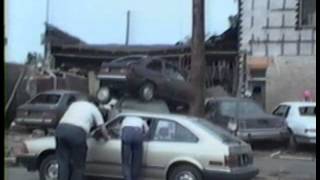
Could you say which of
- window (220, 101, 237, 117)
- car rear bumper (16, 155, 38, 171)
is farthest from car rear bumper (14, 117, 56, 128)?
car rear bumper (16, 155, 38, 171)

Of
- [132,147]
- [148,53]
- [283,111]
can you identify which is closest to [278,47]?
[148,53]

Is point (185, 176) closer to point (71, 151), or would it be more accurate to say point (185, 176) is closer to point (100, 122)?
point (100, 122)

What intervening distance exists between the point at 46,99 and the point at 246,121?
620 cm

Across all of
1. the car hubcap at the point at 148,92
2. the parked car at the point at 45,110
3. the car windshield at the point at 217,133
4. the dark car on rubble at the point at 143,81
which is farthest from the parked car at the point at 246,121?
the car windshield at the point at 217,133

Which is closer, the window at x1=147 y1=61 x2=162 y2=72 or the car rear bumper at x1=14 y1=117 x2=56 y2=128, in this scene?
the car rear bumper at x1=14 y1=117 x2=56 y2=128

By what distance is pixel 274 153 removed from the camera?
18.7 m

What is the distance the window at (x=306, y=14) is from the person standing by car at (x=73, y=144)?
17520mm

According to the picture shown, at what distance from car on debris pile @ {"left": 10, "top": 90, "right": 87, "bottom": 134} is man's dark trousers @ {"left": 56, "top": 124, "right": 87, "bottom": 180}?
31.9ft

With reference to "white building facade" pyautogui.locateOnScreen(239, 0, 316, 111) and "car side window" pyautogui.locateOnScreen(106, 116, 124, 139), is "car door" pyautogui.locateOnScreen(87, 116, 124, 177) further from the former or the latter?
"white building facade" pyautogui.locateOnScreen(239, 0, 316, 111)

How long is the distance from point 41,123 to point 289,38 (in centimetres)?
1082

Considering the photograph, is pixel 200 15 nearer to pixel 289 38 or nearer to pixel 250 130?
pixel 250 130

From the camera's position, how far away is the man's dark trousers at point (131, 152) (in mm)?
11570

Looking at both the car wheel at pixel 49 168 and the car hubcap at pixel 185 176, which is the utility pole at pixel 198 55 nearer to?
the car wheel at pixel 49 168

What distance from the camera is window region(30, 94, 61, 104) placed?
21391 millimetres
